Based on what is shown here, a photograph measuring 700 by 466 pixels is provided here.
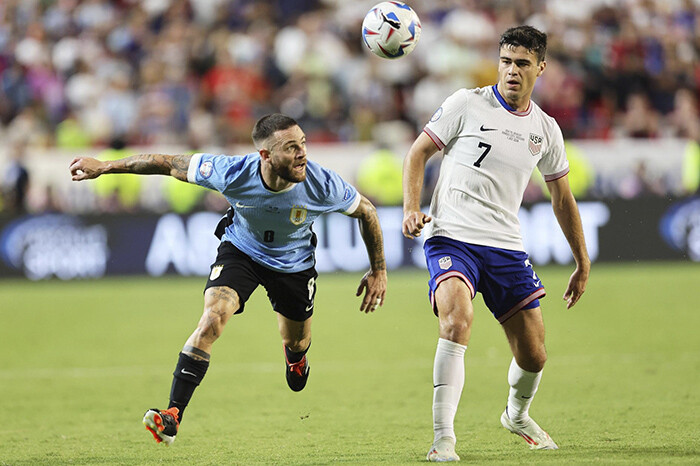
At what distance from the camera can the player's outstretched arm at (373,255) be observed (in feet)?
21.9

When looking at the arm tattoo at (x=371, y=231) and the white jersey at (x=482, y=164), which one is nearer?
the white jersey at (x=482, y=164)

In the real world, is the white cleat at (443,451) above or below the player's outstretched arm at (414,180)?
below

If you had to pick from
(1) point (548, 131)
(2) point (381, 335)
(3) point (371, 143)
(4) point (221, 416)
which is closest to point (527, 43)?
(1) point (548, 131)

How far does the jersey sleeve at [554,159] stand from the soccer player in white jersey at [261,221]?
3.68 feet

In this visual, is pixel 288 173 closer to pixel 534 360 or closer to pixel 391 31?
pixel 391 31

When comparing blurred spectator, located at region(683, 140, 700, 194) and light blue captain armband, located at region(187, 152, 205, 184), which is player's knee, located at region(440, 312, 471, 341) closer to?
light blue captain armband, located at region(187, 152, 205, 184)

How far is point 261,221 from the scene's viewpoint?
6.63 m

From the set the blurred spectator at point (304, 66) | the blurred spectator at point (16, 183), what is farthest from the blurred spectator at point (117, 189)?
the blurred spectator at point (304, 66)

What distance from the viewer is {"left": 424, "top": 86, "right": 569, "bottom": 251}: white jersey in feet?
20.2

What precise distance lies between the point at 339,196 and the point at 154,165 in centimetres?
114

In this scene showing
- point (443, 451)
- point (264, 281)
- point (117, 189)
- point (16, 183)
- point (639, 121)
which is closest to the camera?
point (443, 451)

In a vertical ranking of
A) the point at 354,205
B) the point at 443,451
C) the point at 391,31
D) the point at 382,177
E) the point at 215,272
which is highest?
the point at 391,31

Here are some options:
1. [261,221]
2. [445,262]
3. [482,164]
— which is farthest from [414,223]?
[261,221]

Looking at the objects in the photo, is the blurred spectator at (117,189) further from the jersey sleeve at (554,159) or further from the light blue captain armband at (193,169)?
the jersey sleeve at (554,159)
